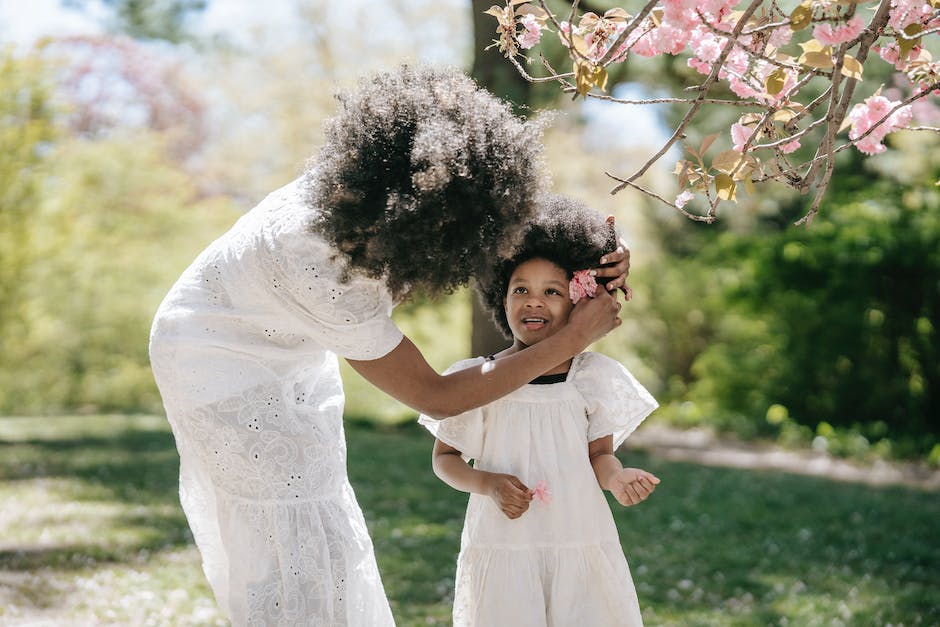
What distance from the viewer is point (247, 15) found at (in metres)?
20.2

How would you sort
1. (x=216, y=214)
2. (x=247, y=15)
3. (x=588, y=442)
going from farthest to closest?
1. (x=247, y=15)
2. (x=216, y=214)
3. (x=588, y=442)

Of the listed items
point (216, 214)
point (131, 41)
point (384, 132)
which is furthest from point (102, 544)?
point (131, 41)

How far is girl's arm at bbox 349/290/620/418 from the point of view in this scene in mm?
2281

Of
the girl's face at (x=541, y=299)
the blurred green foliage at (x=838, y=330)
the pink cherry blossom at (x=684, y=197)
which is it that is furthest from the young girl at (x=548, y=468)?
the blurred green foliage at (x=838, y=330)

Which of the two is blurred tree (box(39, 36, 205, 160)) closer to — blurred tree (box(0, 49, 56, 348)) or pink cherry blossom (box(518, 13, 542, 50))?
blurred tree (box(0, 49, 56, 348))

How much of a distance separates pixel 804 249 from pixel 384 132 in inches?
314

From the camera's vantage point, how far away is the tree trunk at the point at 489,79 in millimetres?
6262

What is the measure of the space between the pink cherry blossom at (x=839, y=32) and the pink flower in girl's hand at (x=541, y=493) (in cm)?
123

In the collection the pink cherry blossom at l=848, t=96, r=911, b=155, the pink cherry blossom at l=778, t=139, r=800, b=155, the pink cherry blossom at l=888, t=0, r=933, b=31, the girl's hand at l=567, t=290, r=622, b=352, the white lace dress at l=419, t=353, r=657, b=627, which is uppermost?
the pink cherry blossom at l=888, t=0, r=933, b=31

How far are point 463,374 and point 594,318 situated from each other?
0.34m

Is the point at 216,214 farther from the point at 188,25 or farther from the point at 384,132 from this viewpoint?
the point at 384,132

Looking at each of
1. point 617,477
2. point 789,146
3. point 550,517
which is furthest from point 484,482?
point 789,146

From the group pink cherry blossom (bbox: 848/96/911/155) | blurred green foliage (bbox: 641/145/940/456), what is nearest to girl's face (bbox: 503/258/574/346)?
pink cherry blossom (bbox: 848/96/911/155)

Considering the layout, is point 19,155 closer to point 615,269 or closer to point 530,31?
point 530,31
